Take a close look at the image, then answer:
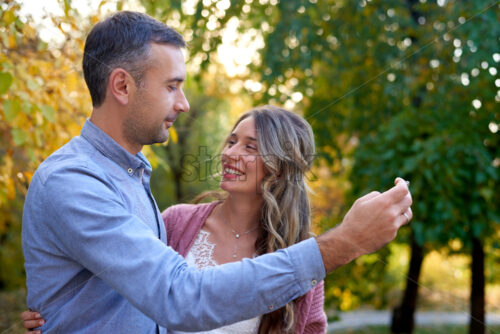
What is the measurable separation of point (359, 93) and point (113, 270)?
5005mm

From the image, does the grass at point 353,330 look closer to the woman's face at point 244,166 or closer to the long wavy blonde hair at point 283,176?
the long wavy blonde hair at point 283,176

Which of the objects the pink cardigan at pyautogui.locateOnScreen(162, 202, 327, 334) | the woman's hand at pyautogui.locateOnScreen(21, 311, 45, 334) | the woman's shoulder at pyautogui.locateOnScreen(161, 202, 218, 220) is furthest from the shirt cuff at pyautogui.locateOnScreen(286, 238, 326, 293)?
the woman's shoulder at pyautogui.locateOnScreen(161, 202, 218, 220)

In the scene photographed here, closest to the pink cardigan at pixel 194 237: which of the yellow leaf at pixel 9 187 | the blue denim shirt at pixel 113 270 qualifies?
the blue denim shirt at pixel 113 270

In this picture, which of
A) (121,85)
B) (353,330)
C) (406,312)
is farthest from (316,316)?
(353,330)

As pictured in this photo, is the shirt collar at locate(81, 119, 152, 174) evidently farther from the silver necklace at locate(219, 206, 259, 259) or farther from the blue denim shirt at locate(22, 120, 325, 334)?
the silver necklace at locate(219, 206, 259, 259)

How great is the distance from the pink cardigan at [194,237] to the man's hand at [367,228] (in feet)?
3.26

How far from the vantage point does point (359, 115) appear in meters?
5.86

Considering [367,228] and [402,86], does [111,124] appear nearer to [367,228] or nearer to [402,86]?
[367,228]

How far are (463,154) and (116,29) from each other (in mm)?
3525

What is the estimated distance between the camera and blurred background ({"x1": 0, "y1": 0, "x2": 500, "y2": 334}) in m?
3.02

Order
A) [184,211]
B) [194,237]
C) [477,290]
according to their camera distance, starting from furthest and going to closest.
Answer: [477,290]
[184,211]
[194,237]

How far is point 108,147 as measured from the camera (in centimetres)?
152

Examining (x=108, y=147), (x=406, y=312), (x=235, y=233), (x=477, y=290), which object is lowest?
(x=406, y=312)

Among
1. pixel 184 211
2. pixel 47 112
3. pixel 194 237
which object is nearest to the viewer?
pixel 194 237
